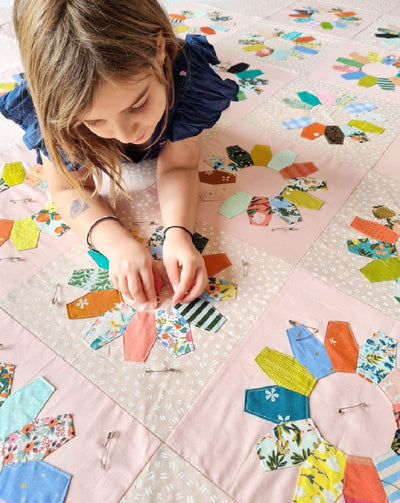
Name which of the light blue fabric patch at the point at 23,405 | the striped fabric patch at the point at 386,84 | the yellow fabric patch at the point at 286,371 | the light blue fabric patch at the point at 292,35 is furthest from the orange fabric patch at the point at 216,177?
the light blue fabric patch at the point at 292,35

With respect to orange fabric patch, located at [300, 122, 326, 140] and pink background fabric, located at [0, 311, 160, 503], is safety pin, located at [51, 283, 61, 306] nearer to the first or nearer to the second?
pink background fabric, located at [0, 311, 160, 503]

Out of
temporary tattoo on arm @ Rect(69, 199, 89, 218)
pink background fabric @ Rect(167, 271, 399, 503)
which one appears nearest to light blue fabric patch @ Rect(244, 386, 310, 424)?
pink background fabric @ Rect(167, 271, 399, 503)

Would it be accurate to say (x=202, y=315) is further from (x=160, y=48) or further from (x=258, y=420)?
(x=160, y=48)

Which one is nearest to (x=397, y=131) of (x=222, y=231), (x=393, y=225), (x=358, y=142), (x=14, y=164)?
(x=358, y=142)

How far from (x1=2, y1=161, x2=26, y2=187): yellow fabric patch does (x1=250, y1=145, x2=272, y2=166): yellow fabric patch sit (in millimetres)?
562

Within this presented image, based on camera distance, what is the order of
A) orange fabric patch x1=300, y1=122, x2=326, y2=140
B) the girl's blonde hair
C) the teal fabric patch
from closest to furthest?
the girl's blonde hair, the teal fabric patch, orange fabric patch x1=300, y1=122, x2=326, y2=140

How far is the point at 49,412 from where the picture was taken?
0.56 m

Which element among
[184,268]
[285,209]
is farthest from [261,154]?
[184,268]

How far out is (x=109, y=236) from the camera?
73 cm

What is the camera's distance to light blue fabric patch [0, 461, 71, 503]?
1.60 feet

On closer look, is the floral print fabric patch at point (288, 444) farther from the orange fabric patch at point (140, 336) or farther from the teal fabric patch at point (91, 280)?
the teal fabric patch at point (91, 280)

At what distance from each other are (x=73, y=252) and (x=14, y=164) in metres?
0.37

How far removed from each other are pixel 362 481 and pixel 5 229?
2.52 feet

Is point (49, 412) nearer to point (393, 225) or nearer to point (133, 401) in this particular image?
point (133, 401)
